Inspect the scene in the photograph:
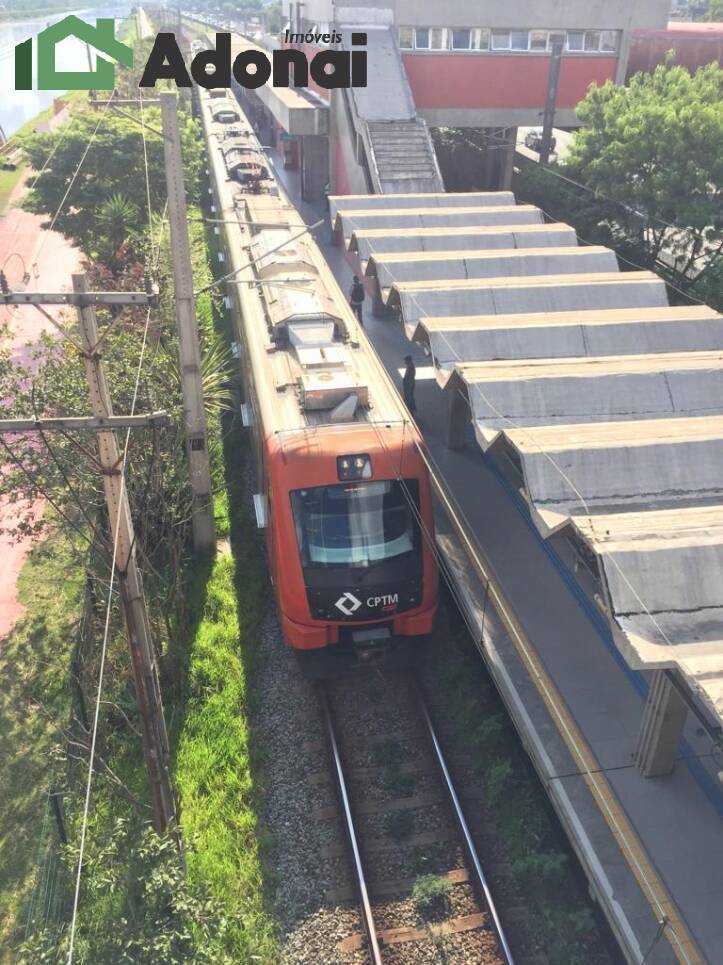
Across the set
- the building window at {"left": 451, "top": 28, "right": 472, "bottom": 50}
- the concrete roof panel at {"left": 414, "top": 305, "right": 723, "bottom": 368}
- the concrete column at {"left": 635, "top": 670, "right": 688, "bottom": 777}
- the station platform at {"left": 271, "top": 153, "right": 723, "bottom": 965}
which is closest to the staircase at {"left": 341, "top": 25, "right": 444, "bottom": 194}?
the building window at {"left": 451, "top": 28, "right": 472, "bottom": 50}

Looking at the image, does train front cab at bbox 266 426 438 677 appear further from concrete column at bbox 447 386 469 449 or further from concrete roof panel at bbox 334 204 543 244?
concrete roof panel at bbox 334 204 543 244

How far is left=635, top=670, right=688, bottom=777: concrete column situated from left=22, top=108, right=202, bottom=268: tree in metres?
19.2

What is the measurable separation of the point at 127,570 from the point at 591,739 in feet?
21.5

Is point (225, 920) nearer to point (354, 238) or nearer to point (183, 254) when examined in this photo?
point (183, 254)

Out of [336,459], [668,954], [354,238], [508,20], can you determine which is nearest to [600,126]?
[508,20]

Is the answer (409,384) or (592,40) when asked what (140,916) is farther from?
(592,40)

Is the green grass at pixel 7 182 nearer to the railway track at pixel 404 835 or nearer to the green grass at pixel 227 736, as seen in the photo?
the green grass at pixel 227 736

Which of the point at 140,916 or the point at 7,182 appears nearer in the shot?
the point at 140,916

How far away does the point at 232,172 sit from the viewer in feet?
81.9

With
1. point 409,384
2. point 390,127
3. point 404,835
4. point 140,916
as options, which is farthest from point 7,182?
point 140,916

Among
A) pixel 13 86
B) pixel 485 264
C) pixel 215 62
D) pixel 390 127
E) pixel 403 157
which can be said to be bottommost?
pixel 485 264

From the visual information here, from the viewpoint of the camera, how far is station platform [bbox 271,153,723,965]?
8.67 metres

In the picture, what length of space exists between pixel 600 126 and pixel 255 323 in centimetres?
1560

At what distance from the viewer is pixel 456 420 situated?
17125 mm
